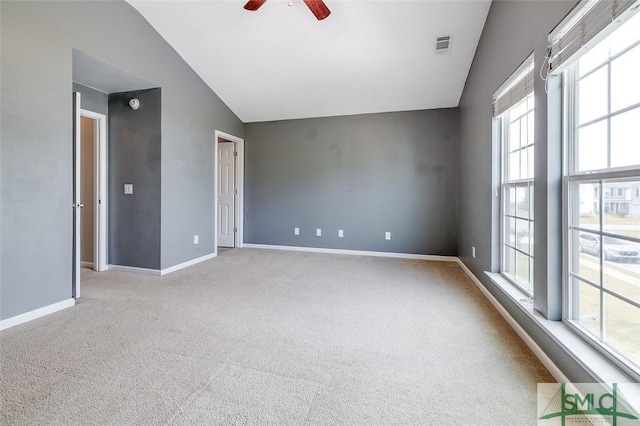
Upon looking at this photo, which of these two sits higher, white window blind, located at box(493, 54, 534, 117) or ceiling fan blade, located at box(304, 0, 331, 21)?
ceiling fan blade, located at box(304, 0, 331, 21)

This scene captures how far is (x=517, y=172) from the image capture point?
2449 mm

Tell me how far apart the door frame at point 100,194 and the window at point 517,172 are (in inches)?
183

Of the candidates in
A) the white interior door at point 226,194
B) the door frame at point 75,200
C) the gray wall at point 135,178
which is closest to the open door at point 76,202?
the door frame at point 75,200

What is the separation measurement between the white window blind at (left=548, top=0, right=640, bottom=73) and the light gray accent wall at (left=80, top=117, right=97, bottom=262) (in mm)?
4935

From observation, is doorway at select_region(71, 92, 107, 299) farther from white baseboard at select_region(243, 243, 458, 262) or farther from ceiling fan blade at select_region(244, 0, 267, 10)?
ceiling fan blade at select_region(244, 0, 267, 10)

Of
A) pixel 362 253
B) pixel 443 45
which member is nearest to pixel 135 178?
pixel 362 253

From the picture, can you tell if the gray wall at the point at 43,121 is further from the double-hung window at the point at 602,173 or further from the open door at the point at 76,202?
the double-hung window at the point at 602,173

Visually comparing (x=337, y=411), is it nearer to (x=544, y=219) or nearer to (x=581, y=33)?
(x=544, y=219)

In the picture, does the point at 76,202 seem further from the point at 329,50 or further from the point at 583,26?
the point at 583,26

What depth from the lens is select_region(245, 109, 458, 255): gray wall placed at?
14.9ft

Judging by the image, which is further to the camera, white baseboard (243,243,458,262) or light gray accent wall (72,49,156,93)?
white baseboard (243,243,458,262)

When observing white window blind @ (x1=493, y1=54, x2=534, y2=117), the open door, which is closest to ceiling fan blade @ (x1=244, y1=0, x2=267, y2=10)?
the open door

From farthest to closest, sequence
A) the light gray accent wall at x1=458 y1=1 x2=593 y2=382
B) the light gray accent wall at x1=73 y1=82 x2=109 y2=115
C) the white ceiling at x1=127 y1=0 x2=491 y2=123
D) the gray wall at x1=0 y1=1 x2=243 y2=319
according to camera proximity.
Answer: the light gray accent wall at x1=73 y1=82 x2=109 y2=115 < the white ceiling at x1=127 y1=0 x2=491 y2=123 < the gray wall at x1=0 y1=1 x2=243 y2=319 < the light gray accent wall at x1=458 y1=1 x2=593 y2=382

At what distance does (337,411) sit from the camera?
1.31 m
